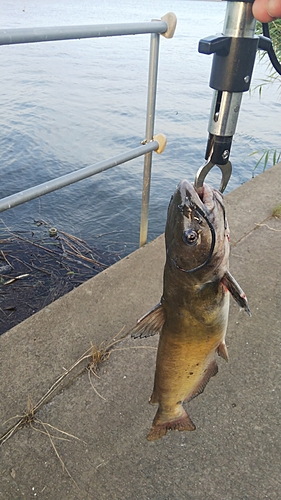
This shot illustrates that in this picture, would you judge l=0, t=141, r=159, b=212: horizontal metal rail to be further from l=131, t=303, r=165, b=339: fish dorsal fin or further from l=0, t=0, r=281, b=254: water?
l=0, t=0, r=281, b=254: water

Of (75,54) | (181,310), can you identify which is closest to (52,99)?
(75,54)

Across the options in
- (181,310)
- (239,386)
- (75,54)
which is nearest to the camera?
(181,310)

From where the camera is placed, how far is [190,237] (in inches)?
53.9

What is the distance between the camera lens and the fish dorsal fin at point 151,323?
1490 mm

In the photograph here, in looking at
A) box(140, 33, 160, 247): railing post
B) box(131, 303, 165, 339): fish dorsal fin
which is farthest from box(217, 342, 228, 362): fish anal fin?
box(140, 33, 160, 247): railing post

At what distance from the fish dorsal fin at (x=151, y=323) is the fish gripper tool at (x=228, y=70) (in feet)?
1.50

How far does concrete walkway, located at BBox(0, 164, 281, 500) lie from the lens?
1.75 m

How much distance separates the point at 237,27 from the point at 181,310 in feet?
2.84

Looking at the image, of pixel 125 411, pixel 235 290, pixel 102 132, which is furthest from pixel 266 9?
pixel 102 132

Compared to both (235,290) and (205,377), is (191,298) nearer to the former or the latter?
(235,290)

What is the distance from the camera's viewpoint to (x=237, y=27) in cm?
119

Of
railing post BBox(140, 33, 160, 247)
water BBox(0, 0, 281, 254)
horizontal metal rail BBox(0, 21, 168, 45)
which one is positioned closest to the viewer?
horizontal metal rail BBox(0, 21, 168, 45)

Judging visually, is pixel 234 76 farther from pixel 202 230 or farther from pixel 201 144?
pixel 201 144

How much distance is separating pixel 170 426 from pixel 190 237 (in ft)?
2.73
